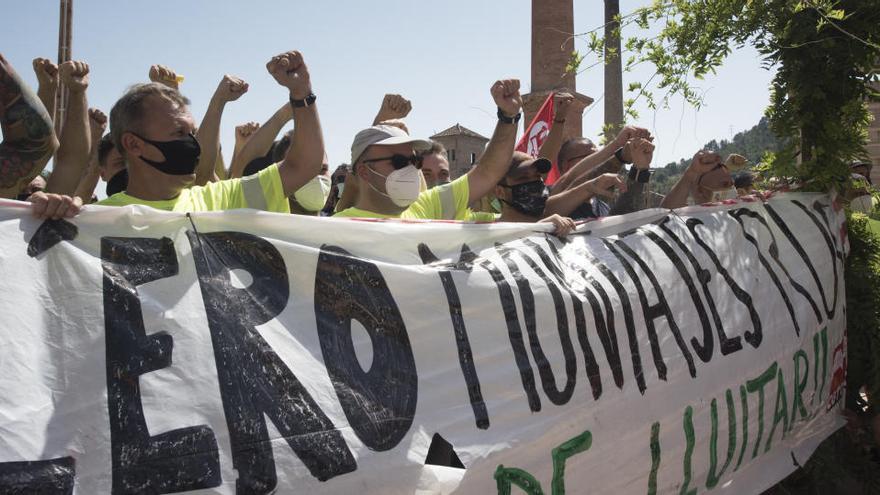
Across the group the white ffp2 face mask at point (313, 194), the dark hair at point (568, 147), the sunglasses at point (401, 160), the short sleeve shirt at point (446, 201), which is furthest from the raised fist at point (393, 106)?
the dark hair at point (568, 147)

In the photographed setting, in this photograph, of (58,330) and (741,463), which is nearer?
(58,330)

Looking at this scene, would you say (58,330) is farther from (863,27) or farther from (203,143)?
(863,27)

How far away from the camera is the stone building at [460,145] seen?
5022cm

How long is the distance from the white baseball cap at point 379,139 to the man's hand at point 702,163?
203cm

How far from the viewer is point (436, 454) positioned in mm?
2320

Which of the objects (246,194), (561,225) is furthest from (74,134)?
(561,225)

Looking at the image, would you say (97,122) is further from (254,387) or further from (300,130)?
(254,387)

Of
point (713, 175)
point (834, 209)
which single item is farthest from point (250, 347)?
point (834, 209)

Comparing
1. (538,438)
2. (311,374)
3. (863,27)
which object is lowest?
(538,438)

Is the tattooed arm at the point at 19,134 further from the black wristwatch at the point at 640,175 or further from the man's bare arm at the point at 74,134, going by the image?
the black wristwatch at the point at 640,175

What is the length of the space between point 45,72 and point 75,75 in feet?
1.42

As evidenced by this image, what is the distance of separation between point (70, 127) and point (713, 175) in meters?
3.68

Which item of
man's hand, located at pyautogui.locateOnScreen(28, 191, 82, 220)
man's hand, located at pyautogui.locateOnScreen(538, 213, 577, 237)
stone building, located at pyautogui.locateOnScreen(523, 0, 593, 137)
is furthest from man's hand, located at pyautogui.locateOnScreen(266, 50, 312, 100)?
stone building, located at pyautogui.locateOnScreen(523, 0, 593, 137)

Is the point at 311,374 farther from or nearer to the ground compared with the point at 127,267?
nearer to the ground
